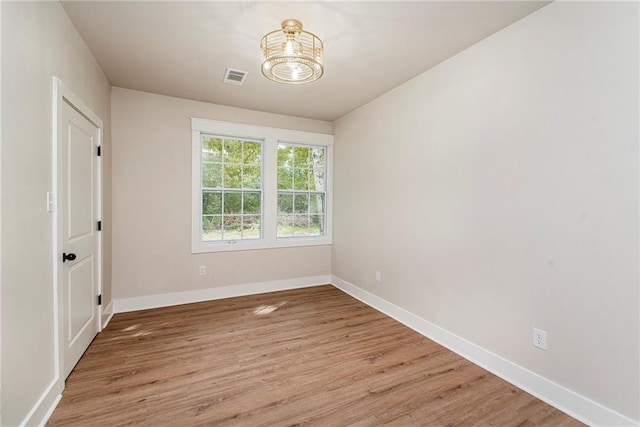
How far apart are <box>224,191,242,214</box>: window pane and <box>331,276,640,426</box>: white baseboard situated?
2.44 metres

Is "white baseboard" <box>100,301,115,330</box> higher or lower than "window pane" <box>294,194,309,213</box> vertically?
lower

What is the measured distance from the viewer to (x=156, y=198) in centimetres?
366

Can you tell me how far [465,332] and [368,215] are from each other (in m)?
1.76

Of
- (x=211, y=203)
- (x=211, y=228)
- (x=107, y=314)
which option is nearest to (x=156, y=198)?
(x=211, y=203)

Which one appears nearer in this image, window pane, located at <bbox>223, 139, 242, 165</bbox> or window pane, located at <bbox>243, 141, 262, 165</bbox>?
window pane, located at <bbox>223, 139, 242, 165</bbox>

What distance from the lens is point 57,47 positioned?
198cm

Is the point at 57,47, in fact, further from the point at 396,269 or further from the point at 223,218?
the point at 396,269

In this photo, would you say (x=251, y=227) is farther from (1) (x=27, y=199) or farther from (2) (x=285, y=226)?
(1) (x=27, y=199)

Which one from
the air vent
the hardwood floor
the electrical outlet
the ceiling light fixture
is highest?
the air vent

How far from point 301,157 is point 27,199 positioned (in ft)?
11.0

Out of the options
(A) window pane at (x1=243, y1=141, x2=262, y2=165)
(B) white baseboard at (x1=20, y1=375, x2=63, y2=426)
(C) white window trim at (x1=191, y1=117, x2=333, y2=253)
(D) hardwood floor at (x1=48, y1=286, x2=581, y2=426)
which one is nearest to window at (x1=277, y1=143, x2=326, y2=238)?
(C) white window trim at (x1=191, y1=117, x2=333, y2=253)

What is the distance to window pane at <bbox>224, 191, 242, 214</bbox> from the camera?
4.11m

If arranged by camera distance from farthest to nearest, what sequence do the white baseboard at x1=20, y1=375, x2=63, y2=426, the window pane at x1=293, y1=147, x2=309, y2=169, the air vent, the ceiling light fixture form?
the window pane at x1=293, y1=147, x2=309, y2=169
the air vent
the ceiling light fixture
the white baseboard at x1=20, y1=375, x2=63, y2=426

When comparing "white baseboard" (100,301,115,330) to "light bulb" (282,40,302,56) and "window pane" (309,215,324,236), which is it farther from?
"light bulb" (282,40,302,56)
